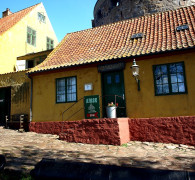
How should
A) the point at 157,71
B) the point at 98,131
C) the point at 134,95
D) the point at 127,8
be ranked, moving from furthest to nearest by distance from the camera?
the point at 127,8, the point at 134,95, the point at 157,71, the point at 98,131

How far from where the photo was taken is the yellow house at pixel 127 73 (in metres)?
8.12

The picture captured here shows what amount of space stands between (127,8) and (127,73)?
13.9m

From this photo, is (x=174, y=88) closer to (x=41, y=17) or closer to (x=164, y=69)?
(x=164, y=69)

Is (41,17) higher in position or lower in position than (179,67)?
higher

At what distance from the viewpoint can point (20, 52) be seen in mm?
15969

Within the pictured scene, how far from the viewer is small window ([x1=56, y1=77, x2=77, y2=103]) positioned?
998cm

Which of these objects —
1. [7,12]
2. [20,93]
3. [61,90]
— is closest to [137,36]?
[61,90]

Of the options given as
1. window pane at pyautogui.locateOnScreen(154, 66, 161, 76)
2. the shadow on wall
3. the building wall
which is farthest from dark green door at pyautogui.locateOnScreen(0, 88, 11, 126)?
window pane at pyautogui.locateOnScreen(154, 66, 161, 76)

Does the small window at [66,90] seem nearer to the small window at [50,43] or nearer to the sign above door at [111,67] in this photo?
the sign above door at [111,67]

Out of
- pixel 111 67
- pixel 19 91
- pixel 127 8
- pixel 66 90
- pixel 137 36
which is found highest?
pixel 127 8

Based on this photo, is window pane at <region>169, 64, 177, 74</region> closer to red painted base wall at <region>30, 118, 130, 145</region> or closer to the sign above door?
the sign above door

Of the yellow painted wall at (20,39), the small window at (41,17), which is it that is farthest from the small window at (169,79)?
the small window at (41,17)

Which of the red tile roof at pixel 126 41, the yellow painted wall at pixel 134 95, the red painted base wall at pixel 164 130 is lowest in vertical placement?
Result: the red painted base wall at pixel 164 130

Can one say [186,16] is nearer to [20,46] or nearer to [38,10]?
[20,46]
